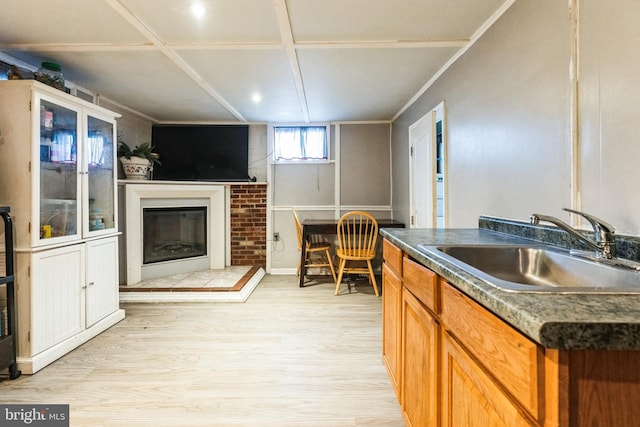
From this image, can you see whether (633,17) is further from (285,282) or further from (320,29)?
(285,282)

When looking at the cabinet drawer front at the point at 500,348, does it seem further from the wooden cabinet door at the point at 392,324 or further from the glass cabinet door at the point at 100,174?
the glass cabinet door at the point at 100,174

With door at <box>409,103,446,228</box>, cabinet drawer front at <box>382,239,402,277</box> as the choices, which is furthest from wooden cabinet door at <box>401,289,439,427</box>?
door at <box>409,103,446,228</box>

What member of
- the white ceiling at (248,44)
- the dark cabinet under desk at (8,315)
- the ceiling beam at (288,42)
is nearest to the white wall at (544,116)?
the white ceiling at (248,44)

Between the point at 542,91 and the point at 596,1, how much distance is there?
1.15ft

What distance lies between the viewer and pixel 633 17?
98 cm

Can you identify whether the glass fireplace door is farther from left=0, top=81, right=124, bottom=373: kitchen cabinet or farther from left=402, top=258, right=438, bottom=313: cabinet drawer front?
left=402, top=258, right=438, bottom=313: cabinet drawer front

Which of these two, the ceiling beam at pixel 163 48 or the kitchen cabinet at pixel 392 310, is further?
the ceiling beam at pixel 163 48

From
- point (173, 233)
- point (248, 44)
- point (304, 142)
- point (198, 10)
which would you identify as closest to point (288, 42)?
point (248, 44)

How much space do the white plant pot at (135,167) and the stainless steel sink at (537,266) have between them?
3473 mm

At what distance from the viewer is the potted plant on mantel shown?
3.47 metres

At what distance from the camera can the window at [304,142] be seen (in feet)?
14.1

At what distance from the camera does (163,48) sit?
2.12 meters

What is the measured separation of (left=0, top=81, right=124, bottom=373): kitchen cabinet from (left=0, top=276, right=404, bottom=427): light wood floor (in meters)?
0.22

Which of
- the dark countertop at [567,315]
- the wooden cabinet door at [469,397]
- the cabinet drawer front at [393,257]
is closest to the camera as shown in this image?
the dark countertop at [567,315]
